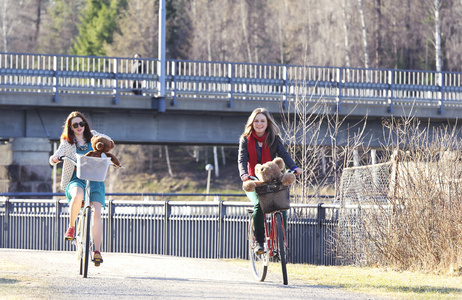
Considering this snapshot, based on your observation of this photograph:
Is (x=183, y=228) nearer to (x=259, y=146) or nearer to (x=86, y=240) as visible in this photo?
(x=86, y=240)

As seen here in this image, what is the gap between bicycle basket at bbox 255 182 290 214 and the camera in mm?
9281

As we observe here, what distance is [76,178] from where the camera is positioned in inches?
403

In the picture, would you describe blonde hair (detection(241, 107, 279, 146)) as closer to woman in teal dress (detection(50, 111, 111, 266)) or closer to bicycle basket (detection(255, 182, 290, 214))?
bicycle basket (detection(255, 182, 290, 214))

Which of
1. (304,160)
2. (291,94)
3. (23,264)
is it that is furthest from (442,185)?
(291,94)

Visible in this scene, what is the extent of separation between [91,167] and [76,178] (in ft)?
1.99

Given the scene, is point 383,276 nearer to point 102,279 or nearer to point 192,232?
point 102,279

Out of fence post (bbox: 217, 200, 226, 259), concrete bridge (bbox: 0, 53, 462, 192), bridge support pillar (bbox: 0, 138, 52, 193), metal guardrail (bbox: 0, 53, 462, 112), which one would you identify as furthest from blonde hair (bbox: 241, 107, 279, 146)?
bridge support pillar (bbox: 0, 138, 52, 193)

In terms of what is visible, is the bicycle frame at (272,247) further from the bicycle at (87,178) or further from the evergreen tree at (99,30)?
the evergreen tree at (99,30)

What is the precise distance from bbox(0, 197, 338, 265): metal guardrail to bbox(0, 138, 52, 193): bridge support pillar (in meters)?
8.20

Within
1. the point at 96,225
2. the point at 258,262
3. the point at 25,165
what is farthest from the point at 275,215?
the point at 25,165

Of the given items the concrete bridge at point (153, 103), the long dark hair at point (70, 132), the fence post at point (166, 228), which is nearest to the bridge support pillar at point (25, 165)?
the concrete bridge at point (153, 103)

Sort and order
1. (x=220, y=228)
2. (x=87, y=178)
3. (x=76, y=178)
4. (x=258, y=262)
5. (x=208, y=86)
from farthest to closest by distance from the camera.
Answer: (x=208, y=86) → (x=220, y=228) → (x=76, y=178) → (x=258, y=262) → (x=87, y=178)

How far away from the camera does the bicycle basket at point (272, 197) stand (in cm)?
928

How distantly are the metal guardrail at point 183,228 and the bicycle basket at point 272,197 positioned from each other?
14.9ft
